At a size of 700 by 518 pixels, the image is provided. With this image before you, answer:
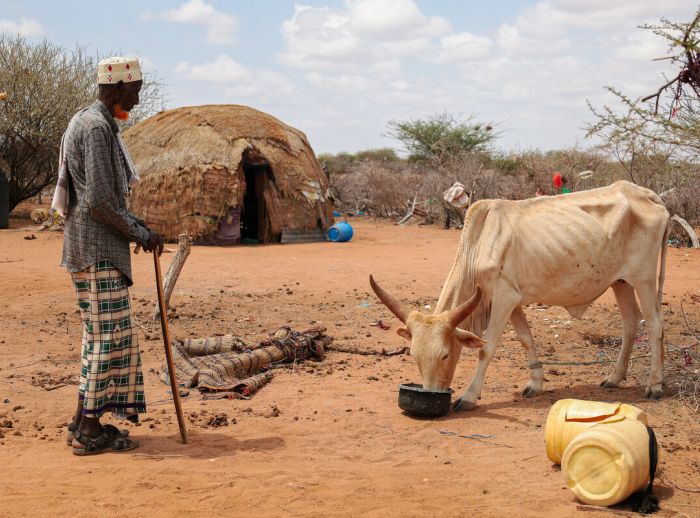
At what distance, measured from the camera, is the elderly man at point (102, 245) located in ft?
14.6

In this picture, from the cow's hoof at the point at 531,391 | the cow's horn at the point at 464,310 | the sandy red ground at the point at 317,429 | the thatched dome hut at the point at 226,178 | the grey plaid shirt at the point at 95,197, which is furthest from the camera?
the thatched dome hut at the point at 226,178

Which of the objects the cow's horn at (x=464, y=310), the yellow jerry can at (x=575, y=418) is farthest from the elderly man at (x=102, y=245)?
the yellow jerry can at (x=575, y=418)

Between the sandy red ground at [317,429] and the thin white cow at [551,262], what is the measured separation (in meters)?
0.50

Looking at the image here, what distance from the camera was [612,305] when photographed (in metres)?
9.52

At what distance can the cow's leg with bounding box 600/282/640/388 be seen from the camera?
20.4 ft

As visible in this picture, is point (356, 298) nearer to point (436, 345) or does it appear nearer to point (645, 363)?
point (645, 363)

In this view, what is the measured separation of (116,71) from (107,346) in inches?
62.9

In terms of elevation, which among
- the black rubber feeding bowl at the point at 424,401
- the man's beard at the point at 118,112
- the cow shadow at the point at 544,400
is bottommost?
the cow shadow at the point at 544,400

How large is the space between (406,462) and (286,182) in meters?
12.5

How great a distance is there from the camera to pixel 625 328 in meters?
6.35

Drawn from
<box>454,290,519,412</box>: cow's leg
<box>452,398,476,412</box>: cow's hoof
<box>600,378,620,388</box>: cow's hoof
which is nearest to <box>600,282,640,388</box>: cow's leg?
<box>600,378,620,388</box>: cow's hoof

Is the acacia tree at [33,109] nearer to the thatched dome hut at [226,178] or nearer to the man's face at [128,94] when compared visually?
the thatched dome hut at [226,178]

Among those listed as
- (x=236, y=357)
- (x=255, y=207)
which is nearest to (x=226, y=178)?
(x=255, y=207)

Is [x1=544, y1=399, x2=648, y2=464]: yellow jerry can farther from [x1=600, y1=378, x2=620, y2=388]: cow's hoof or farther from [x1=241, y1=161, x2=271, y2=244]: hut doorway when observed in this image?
[x1=241, y1=161, x2=271, y2=244]: hut doorway
